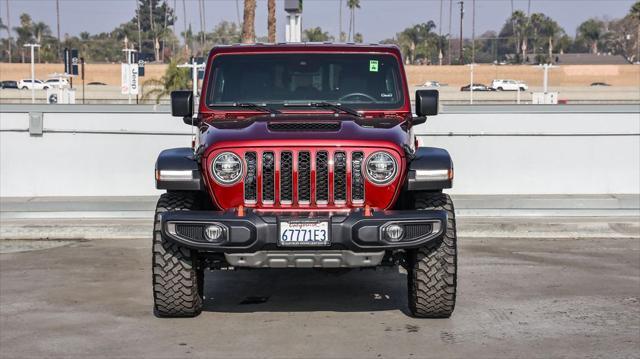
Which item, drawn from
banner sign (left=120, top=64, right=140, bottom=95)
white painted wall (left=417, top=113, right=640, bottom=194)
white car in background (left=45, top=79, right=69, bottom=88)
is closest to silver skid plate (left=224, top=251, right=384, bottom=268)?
white painted wall (left=417, top=113, right=640, bottom=194)

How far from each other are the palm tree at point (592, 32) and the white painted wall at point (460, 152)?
14480 centimetres

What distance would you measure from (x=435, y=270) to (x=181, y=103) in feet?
8.58

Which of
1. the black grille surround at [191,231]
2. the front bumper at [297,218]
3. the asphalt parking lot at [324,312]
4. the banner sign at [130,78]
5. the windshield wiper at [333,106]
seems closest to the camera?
the asphalt parking lot at [324,312]

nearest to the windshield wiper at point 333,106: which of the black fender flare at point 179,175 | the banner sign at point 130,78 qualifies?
the black fender flare at point 179,175

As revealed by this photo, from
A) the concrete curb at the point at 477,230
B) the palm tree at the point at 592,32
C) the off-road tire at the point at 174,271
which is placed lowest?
the concrete curb at the point at 477,230

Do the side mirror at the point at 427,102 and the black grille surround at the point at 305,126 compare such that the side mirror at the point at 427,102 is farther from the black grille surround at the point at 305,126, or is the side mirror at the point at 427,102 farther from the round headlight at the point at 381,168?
the round headlight at the point at 381,168

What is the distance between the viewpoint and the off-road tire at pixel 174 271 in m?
8.03

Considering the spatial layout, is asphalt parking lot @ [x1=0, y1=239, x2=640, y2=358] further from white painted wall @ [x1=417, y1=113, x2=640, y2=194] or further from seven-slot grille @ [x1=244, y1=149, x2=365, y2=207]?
white painted wall @ [x1=417, y1=113, x2=640, y2=194]

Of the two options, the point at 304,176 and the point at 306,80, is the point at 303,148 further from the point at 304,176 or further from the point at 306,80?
the point at 306,80

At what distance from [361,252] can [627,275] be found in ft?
12.1

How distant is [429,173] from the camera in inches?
311

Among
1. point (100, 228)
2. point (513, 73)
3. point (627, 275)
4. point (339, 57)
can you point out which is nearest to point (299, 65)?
point (339, 57)

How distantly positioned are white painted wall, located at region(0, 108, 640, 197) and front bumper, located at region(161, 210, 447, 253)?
7.60 m

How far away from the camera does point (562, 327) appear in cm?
796
